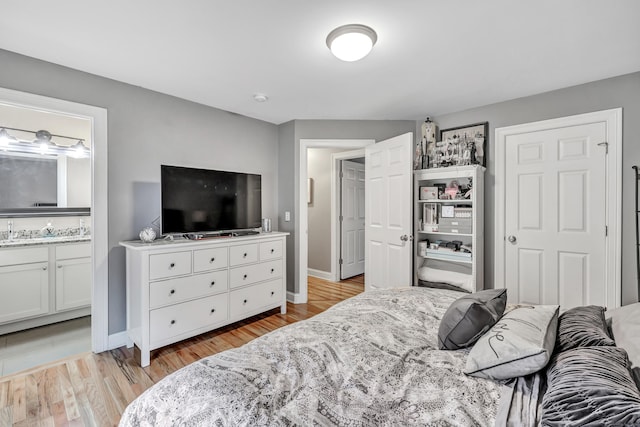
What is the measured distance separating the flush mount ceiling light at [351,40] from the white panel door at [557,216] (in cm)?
206

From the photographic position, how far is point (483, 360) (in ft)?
3.33

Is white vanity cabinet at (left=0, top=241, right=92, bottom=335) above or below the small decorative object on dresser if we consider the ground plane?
below

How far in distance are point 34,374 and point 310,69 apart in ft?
10.2

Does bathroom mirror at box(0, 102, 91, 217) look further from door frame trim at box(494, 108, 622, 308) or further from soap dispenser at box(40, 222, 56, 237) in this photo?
door frame trim at box(494, 108, 622, 308)

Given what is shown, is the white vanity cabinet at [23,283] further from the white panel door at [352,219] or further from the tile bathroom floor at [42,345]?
the white panel door at [352,219]

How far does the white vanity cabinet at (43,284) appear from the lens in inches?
110

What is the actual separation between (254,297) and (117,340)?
124cm

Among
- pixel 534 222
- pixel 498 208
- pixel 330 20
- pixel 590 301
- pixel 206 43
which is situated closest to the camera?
pixel 330 20

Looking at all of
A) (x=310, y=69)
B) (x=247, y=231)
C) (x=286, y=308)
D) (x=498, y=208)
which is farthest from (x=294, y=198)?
(x=498, y=208)

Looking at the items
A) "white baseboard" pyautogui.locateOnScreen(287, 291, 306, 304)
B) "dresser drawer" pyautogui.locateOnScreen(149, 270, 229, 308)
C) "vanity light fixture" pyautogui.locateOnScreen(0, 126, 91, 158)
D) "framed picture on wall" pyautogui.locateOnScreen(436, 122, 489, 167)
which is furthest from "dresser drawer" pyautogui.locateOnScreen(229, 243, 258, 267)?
"vanity light fixture" pyautogui.locateOnScreen(0, 126, 91, 158)

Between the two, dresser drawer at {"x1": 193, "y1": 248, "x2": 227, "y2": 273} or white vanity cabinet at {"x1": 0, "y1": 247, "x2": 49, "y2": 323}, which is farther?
white vanity cabinet at {"x1": 0, "y1": 247, "x2": 49, "y2": 323}

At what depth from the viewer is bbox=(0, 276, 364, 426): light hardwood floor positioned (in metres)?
1.74

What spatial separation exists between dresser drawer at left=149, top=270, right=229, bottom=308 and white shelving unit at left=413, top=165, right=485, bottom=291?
6.89 feet

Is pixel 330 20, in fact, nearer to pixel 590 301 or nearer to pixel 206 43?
pixel 206 43
